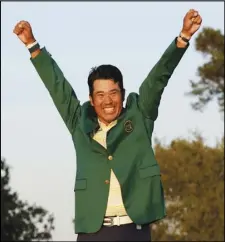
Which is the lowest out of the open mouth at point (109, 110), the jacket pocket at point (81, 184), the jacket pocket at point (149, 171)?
the jacket pocket at point (81, 184)

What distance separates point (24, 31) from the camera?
6.23 meters

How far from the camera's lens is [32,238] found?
3731cm

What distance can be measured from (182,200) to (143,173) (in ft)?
97.3

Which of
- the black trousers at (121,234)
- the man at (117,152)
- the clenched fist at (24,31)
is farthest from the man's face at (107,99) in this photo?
the black trousers at (121,234)

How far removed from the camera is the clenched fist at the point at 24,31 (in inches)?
244

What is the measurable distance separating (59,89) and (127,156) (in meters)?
0.66

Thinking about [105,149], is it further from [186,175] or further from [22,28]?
[186,175]

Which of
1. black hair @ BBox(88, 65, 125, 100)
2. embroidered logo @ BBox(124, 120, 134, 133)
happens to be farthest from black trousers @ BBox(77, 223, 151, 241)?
black hair @ BBox(88, 65, 125, 100)

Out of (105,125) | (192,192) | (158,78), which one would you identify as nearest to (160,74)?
(158,78)

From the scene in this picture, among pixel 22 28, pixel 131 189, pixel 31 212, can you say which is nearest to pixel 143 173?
pixel 131 189

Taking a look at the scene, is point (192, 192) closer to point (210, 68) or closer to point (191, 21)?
point (210, 68)

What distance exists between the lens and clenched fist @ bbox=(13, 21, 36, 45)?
620cm

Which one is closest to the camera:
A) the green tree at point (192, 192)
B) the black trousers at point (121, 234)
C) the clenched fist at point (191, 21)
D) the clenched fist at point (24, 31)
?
the black trousers at point (121, 234)

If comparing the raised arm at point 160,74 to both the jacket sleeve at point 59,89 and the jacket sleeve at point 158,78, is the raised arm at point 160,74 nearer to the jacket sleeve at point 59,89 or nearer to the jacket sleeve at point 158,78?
the jacket sleeve at point 158,78
